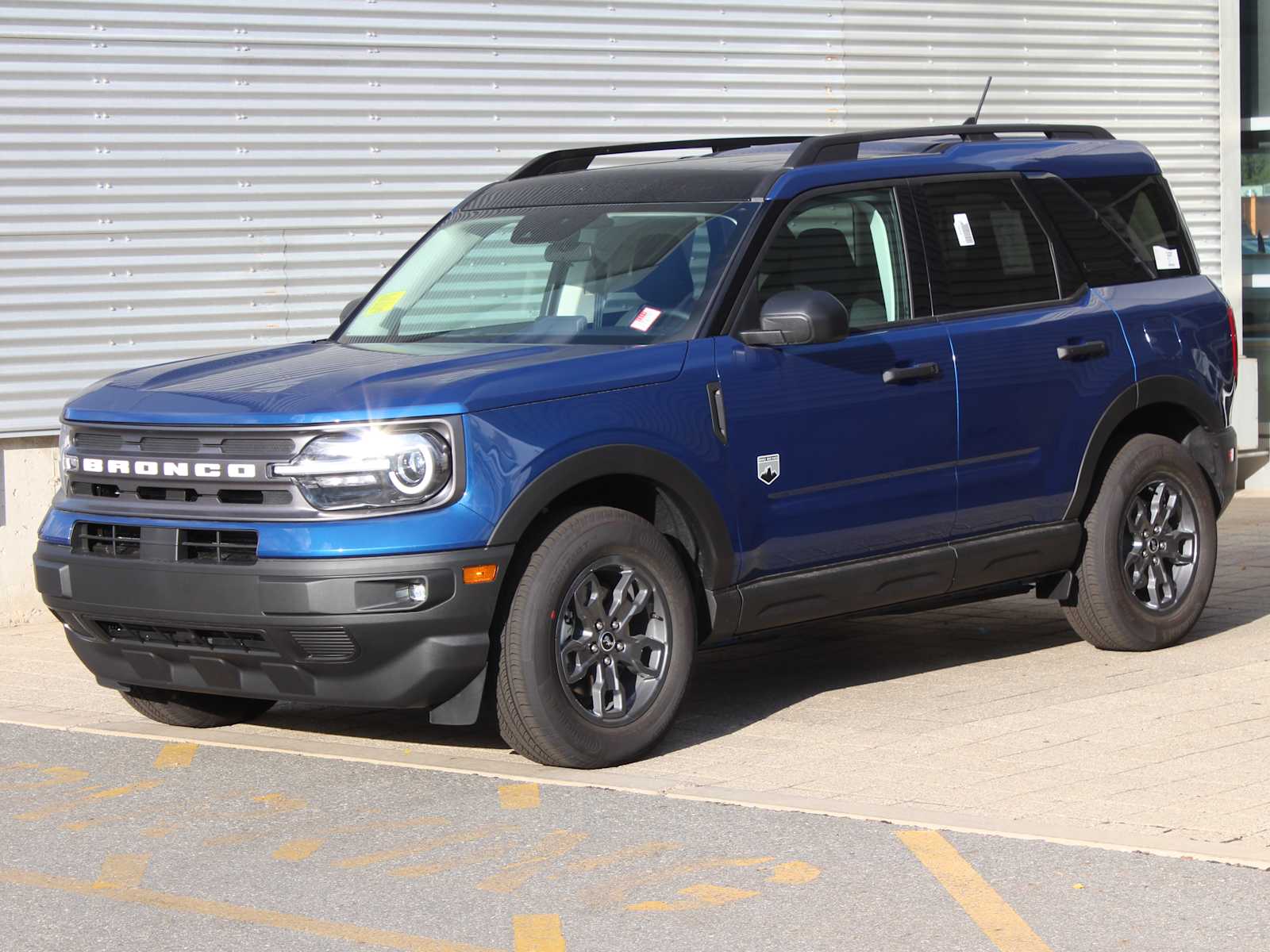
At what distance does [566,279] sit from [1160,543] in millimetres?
2785

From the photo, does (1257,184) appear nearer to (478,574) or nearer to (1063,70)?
(1063,70)

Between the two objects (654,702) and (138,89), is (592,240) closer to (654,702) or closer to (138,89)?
(654,702)

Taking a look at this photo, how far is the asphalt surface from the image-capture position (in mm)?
4777

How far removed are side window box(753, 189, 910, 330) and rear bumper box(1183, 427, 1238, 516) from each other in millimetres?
1805

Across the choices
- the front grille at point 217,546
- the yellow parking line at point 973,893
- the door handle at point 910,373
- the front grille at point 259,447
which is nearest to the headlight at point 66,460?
the front grille at point 217,546

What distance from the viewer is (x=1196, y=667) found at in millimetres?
7973

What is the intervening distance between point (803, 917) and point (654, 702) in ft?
5.85

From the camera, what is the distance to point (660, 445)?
21.5 ft

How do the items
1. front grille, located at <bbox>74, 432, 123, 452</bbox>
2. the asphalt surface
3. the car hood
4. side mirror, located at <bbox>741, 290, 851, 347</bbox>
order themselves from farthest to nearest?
side mirror, located at <bbox>741, 290, 851, 347</bbox>, front grille, located at <bbox>74, 432, 123, 452</bbox>, the car hood, the asphalt surface

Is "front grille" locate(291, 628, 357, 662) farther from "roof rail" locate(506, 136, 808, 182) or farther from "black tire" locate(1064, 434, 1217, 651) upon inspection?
"black tire" locate(1064, 434, 1217, 651)

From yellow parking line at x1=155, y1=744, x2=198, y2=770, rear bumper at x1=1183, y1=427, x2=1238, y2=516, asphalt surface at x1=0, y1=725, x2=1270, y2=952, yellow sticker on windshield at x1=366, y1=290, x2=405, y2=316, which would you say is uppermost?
yellow sticker on windshield at x1=366, y1=290, x2=405, y2=316

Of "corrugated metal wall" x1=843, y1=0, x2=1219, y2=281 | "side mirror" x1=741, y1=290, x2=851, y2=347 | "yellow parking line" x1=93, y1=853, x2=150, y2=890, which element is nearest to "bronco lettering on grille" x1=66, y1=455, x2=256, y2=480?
"yellow parking line" x1=93, y1=853, x2=150, y2=890

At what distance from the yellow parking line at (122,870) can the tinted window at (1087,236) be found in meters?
4.29

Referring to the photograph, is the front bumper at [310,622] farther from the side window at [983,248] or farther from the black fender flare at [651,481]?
the side window at [983,248]
